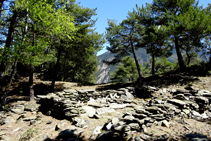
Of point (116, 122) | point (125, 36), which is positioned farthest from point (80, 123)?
point (125, 36)

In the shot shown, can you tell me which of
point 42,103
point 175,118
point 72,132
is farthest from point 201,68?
point 42,103

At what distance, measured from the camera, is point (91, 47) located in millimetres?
11305

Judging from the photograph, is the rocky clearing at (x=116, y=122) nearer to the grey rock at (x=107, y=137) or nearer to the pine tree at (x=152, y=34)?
the grey rock at (x=107, y=137)

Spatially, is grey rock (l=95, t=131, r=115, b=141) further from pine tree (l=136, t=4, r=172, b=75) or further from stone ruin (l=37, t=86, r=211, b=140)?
pine tree (l=136, t=4, r=172, b=75)

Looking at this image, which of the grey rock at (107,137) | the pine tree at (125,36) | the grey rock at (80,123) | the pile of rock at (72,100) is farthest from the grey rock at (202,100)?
the pine tree at (125,36)

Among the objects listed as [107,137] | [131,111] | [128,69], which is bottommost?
[107,137]

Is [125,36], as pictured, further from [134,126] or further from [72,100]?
[134,126]

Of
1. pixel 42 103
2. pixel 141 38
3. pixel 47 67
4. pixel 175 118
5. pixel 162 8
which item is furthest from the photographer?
pixel 47 67

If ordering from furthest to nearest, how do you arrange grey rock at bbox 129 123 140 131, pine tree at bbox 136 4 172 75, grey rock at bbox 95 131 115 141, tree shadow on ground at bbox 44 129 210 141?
1. pine tree at bbox 136 4 172 75
2. grey rock at bbox 129 123 140 131
3. grey rock at bbox 95 131 115 141
4. tree shadow on ground at bbox 44 129 210 141

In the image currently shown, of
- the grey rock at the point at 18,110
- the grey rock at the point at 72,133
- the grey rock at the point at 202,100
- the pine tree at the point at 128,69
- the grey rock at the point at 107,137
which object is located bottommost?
the grey rock at the point at 18,110

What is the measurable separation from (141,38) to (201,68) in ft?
24.4

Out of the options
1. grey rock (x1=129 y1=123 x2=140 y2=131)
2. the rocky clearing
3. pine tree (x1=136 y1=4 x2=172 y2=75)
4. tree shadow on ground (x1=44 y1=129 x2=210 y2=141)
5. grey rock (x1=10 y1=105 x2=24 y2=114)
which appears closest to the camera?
tree shadow on ground (x1=44 y1=129 x2=210 y2=141)

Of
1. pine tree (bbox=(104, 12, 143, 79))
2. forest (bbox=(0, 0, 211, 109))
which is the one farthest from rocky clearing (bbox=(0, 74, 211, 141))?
pine tree (bbox=(104, 12, 143, 79))

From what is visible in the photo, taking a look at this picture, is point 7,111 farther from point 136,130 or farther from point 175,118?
point 175,118
